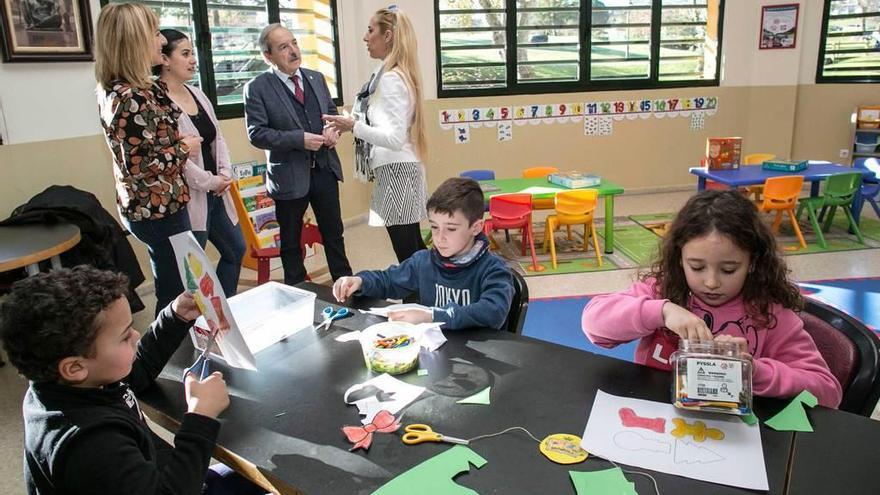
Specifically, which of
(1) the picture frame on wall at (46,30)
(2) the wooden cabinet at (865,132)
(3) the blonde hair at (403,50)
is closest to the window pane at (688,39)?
(2) the wooden cabinet at (865,132)

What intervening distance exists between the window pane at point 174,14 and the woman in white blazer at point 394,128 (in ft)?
6.06

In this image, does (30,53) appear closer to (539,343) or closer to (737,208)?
(539,343)

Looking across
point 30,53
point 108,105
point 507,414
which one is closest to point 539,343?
point 507,414

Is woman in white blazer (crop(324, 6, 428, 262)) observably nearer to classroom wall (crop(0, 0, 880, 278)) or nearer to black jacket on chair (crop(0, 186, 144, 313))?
black jacket on chair (crop(0, 186, 144, 313))

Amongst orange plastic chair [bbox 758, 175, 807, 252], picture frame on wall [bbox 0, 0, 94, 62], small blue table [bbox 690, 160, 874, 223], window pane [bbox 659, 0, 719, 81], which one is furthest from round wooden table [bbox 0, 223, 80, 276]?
window pane [bbox 659, 0, 719, 81]

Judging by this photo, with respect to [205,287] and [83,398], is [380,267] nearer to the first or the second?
[205,287]

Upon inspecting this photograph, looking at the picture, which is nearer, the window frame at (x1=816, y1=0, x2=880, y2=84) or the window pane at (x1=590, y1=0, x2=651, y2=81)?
the window frame at (x1=816, y1=0, x2=880, y2=84)

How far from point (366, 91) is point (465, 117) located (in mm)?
3163

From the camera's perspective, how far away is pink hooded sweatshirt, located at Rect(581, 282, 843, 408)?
1220 millimetres

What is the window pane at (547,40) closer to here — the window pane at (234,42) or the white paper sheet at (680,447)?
the window pane at (234,42)

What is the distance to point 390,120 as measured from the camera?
9.26 ft

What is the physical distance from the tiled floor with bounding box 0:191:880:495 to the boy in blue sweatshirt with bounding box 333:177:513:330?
138cm

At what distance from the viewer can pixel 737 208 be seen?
4.67 ft

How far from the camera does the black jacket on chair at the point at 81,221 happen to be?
2926 mm
